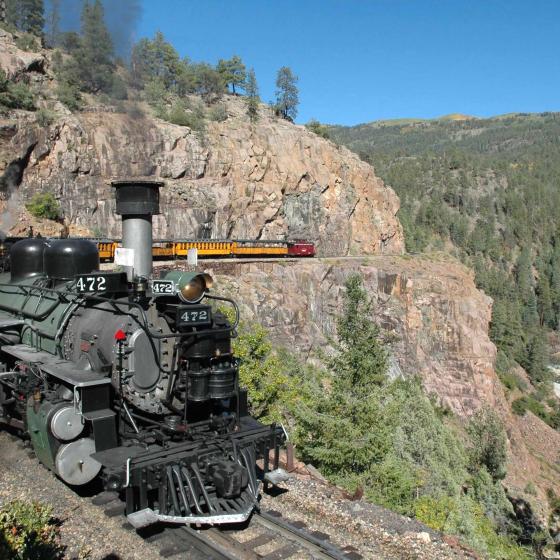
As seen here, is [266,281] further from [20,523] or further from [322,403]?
[20,523]

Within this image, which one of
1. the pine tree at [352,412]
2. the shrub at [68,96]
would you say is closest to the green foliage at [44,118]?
the shrub at [68,96]

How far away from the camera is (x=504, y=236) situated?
524ft

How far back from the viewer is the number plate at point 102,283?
30.1 feet

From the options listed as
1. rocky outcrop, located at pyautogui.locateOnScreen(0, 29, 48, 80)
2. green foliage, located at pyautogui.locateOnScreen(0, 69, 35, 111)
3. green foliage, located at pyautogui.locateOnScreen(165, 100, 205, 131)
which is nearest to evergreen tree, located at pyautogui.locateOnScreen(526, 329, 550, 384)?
green foliage, located at pyautogui.locateOnScreen(165, 100, 205, 131)

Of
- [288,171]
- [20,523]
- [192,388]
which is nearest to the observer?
[20,523]

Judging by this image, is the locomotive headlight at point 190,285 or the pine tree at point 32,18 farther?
the pine tree at point 32,18

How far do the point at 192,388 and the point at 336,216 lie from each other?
172 ft

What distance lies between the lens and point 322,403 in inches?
583

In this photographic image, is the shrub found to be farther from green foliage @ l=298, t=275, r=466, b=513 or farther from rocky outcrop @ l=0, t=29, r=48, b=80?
green foliage @ l=298, t=275, r=466, b=513

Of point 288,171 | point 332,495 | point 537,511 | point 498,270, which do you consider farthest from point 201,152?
point 498,270

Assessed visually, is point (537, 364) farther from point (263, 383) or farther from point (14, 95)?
point (263, 383)

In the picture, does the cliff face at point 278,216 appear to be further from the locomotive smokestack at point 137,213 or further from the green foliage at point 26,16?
the locomotive smokestack at point 137,213

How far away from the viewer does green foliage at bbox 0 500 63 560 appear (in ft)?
20.5

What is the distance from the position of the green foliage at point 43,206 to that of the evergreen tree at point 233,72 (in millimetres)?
40806
